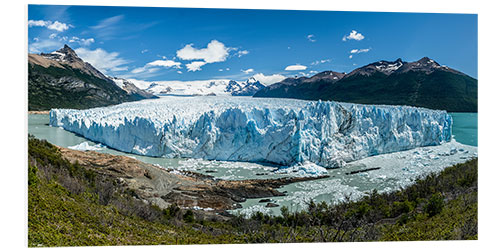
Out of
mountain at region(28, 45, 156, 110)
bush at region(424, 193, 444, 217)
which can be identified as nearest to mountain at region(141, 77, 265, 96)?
mountain at region(28, 45, 156, 110)

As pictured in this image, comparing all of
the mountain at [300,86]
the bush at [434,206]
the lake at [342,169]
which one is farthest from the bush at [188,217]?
the bush at [434,206]

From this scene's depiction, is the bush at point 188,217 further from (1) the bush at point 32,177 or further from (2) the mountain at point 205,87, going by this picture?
(2) the mountain at point 205,87

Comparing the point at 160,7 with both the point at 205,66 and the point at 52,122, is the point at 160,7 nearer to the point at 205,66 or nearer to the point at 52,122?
the point at 205,66

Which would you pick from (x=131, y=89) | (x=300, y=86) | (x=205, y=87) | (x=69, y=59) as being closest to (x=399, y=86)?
(x=300, y=86)

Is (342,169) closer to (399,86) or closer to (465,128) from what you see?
(399,86)

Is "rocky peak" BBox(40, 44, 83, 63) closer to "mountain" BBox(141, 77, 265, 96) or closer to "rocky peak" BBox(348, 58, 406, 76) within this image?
"mountain" BBox(141, 77, 265, 96)

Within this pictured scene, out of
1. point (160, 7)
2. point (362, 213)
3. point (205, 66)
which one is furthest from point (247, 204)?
point (160, 7)
